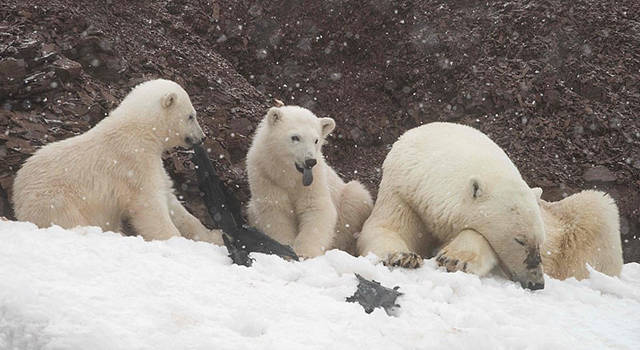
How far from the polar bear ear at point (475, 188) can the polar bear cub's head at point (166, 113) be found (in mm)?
2204

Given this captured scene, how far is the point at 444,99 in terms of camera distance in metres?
9.98

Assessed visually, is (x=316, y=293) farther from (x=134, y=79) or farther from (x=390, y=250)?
(x=134, y=79)

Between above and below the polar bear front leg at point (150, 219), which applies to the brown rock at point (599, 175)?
above

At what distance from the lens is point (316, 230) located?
582cm

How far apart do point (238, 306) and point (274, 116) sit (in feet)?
9.47

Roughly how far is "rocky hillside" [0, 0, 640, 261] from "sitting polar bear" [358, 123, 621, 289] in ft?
8.29

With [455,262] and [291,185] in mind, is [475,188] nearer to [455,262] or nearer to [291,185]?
[455,262]

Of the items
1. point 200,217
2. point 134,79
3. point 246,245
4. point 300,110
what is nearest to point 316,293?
point 246,245

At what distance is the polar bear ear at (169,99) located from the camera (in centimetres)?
548

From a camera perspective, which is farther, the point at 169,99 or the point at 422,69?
the point at 422,69

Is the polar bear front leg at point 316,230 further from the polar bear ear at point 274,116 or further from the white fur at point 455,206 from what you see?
the polar bear ear at point 274,116

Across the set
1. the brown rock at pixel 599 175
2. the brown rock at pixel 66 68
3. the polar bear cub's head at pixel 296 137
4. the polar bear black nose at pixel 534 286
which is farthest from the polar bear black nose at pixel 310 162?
the brown rock at pixel 599 175

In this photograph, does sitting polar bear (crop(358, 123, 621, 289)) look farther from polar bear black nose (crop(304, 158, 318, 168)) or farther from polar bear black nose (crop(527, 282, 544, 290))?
polar bear black nose (crop(304, 158, 318, 168))

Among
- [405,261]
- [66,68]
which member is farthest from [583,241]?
[66,68]
